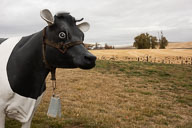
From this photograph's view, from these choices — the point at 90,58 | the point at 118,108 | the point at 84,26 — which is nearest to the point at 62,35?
the point at 90,58

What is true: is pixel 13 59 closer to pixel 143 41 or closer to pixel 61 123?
pixel 61 123

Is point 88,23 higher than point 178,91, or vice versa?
point 88,23

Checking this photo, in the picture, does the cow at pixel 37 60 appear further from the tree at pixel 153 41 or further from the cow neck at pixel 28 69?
the tree at pixel 153 41

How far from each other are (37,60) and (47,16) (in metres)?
0.69

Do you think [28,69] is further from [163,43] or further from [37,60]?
[163,43]

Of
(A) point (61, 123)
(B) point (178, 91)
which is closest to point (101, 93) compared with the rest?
(A) point (61, 123)

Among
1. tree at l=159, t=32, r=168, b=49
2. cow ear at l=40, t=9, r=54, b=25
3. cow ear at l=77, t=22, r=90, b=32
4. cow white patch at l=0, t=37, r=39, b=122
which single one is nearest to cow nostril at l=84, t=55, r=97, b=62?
cow ear at l=40, t=9, r=54, b=25

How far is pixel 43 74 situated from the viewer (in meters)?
2.67

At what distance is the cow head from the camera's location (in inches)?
92.1

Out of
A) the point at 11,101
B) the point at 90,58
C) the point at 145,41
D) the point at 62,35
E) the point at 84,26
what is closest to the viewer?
the point at 90,58

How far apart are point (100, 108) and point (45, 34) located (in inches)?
168

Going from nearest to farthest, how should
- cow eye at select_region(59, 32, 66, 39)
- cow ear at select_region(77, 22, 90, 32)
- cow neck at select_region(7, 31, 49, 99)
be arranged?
cow eye at select_region(59, 32, 66, 39) < cow neck at select_region(7, 31, 49, 99) < cow ear at select_region(77, 22, 90, 32)

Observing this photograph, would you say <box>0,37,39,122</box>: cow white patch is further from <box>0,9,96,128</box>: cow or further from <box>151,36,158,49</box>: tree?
<box>151,36,158,49</box>: tree

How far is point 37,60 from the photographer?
2.62 m
